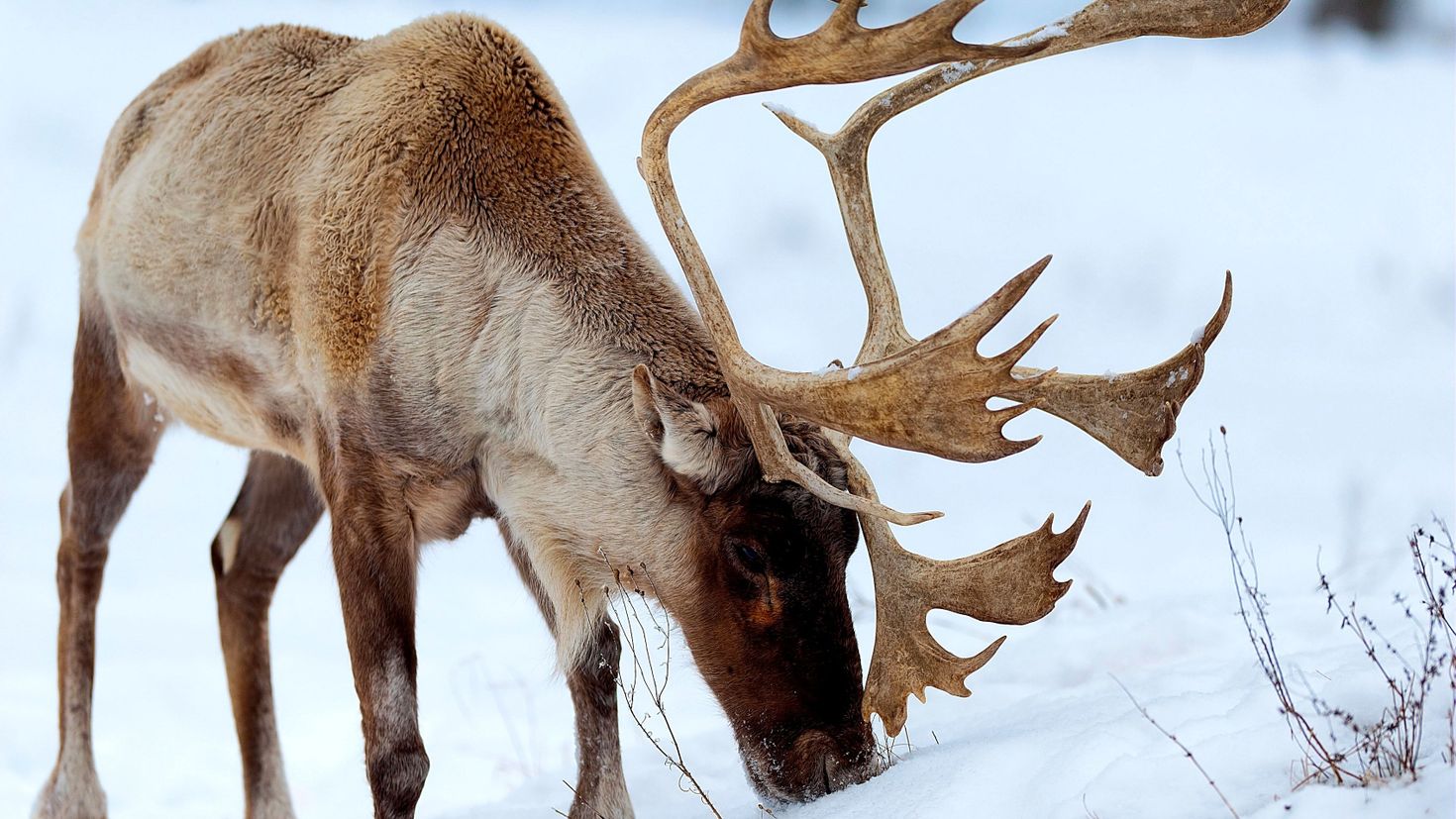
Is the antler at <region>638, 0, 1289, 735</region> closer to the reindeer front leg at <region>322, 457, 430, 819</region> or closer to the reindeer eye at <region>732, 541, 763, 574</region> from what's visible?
the reindeer eye at <region>732, 541, 763, 574</region>

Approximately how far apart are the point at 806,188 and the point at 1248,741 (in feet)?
28.9

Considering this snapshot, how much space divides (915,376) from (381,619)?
1549mm

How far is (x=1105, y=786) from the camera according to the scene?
2697mm

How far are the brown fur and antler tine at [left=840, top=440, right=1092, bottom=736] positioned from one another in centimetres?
8

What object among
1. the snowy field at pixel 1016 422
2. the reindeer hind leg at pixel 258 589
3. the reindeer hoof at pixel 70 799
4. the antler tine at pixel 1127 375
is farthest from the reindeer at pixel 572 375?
the reindeer hoof at pixel 70 799

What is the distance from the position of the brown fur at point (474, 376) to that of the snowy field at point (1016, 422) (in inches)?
12.7

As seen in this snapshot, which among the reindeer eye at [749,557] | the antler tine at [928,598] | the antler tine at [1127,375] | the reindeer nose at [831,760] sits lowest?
the reindeer nose at [831,760]

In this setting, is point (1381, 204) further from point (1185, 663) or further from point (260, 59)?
point (260, 59)

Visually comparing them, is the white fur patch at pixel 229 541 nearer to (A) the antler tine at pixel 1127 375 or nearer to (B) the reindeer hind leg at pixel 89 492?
(B) the reindeer hind leg at pixel 89 492

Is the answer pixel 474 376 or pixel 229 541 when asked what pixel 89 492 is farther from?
pixel 474 376

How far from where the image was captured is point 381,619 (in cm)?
374

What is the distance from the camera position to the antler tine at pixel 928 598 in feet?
10.7

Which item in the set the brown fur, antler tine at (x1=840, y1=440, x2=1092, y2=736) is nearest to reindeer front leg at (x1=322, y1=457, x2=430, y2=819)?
A: the brown fur

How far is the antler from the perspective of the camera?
3.01 metres
